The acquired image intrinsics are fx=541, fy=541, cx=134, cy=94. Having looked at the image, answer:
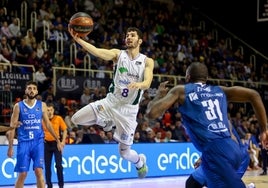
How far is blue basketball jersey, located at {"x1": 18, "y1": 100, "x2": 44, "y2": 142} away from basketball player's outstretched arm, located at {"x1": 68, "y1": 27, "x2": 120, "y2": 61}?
167cm

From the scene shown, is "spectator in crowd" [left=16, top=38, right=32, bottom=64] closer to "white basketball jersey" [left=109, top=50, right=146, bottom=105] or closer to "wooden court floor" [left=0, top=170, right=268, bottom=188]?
"wooden court floor" [left=0, top=170, right=268, bottom=188]

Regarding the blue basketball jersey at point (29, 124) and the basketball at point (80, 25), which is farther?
the blue basketball jersey at point (29, 124)

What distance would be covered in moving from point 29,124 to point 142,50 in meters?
10.7

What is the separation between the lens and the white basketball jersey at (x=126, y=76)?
26.0 feet

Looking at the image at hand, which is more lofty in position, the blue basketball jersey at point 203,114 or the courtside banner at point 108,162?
the blue basketball jersey at point 203,114

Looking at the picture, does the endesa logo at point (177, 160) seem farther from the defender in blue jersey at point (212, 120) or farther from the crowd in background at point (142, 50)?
the defender in blue jersey at point (212, 120)

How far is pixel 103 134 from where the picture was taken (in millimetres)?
14117

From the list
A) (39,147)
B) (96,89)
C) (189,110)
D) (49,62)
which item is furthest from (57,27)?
(189,110)

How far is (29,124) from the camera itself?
8633mm

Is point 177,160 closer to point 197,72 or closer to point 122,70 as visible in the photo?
point 122,70

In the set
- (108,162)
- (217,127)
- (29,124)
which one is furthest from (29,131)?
(108,162)

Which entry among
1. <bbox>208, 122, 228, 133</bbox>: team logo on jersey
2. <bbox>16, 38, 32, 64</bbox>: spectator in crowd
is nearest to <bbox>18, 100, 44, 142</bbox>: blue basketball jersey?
<bbox>208, 122, 228, 133</bbox>: team logo on jersey

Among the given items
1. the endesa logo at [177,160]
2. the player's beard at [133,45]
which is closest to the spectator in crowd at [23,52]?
the endesa logo at [177,160]

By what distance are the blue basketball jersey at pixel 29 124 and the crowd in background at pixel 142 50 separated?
4377 mm
